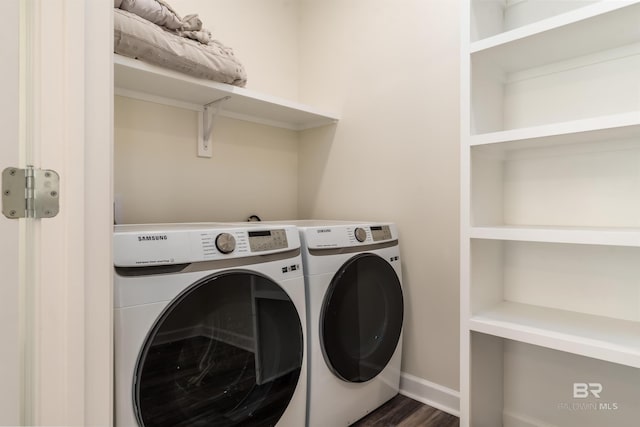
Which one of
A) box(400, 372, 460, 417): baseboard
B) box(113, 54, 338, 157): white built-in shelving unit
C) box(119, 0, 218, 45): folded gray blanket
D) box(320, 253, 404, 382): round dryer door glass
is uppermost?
box(119, 0, 218, 45): folded gray blanket

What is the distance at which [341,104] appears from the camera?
2096 millimetres

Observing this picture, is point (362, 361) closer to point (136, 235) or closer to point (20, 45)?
point (136, 235)

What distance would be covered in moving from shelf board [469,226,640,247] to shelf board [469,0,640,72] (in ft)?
2.00

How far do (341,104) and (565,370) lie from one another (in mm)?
1671

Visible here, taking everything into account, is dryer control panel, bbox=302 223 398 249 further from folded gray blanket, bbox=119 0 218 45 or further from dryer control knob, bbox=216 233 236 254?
folded gray blanket, bbox=119 0 218 45

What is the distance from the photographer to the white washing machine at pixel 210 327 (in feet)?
2.99

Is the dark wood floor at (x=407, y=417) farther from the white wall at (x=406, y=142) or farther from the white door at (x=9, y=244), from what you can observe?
the white door at (x=9, y=244)

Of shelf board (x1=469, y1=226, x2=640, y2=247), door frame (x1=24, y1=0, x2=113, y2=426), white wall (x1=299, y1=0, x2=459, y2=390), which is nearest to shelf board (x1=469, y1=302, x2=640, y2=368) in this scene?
shelf board (x1=469, y1=226, x2=640, y2=247)

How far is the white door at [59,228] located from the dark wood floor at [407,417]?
3.69ft

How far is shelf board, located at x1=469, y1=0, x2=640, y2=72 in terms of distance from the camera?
1.00m

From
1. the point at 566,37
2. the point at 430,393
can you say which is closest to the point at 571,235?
the point at 566,37

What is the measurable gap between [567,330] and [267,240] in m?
1.01

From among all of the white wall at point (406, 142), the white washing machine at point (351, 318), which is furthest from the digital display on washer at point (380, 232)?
the white wall at point (406, 142)

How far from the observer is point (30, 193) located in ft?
2.40
